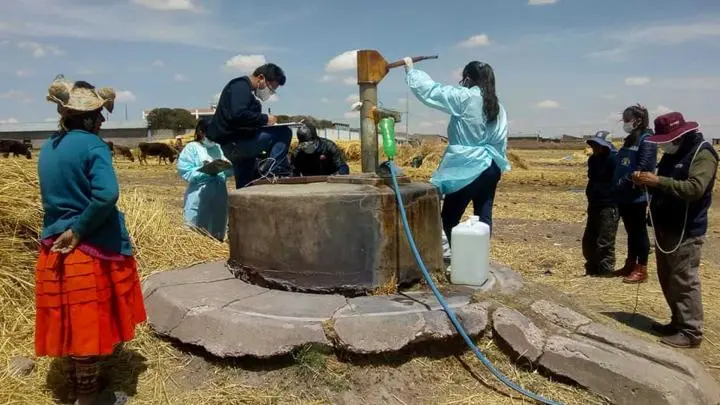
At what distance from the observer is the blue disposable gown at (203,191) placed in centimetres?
608

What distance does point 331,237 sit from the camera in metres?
3.66

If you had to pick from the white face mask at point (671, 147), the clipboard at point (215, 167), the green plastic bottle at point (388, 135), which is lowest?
the clipboard at point (215, 167)

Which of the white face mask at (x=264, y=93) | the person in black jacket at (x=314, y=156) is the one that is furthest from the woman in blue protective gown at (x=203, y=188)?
the white face mask at (x=264, y=93)

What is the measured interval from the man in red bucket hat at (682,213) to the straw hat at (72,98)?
11.6 ft

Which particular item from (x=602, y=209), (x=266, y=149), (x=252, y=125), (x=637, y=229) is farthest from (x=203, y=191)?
(x=637, y=229)

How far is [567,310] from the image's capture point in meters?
3.78

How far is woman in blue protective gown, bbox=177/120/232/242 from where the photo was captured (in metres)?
6.08

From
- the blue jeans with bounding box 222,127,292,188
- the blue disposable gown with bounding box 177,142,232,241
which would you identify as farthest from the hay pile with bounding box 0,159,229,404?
the blue jeans with bounding box 222,127,292,188

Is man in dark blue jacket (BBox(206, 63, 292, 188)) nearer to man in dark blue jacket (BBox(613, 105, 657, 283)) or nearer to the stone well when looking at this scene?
the stone well

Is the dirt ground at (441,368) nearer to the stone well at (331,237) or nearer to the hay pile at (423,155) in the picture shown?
the stone well at (331,237)

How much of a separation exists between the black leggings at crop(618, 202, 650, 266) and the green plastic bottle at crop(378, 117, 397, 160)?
10.7 feet

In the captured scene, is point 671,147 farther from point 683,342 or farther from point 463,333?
point 463,333

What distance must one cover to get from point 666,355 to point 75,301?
10.2 ft

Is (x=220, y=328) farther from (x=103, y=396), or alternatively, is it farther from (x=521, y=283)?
(x=521, y=283)
